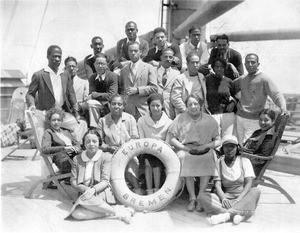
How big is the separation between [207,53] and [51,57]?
2226mm

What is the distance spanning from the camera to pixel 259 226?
12.7ft

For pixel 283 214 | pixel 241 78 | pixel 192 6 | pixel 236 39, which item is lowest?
pixel 283 214

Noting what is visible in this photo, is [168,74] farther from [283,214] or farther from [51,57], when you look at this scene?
[283,214]

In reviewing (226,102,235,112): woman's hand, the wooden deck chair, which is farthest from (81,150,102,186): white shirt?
the wooden deck chair

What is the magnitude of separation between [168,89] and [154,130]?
785 mm

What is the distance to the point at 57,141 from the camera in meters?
4.66

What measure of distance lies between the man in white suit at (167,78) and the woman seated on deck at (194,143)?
25.9 inches

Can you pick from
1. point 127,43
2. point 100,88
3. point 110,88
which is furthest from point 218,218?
point 127,43

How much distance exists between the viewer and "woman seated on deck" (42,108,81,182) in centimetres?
460

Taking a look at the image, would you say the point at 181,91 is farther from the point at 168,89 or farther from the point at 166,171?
the point at 166,171

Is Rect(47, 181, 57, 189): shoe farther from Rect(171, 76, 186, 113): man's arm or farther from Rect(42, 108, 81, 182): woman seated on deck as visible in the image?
Rect(171, 76, 186, 113): man's arm

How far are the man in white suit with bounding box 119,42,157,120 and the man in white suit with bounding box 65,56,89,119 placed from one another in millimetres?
625

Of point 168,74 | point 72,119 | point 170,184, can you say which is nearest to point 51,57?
point 72,119

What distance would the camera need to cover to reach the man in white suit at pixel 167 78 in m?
5.17
